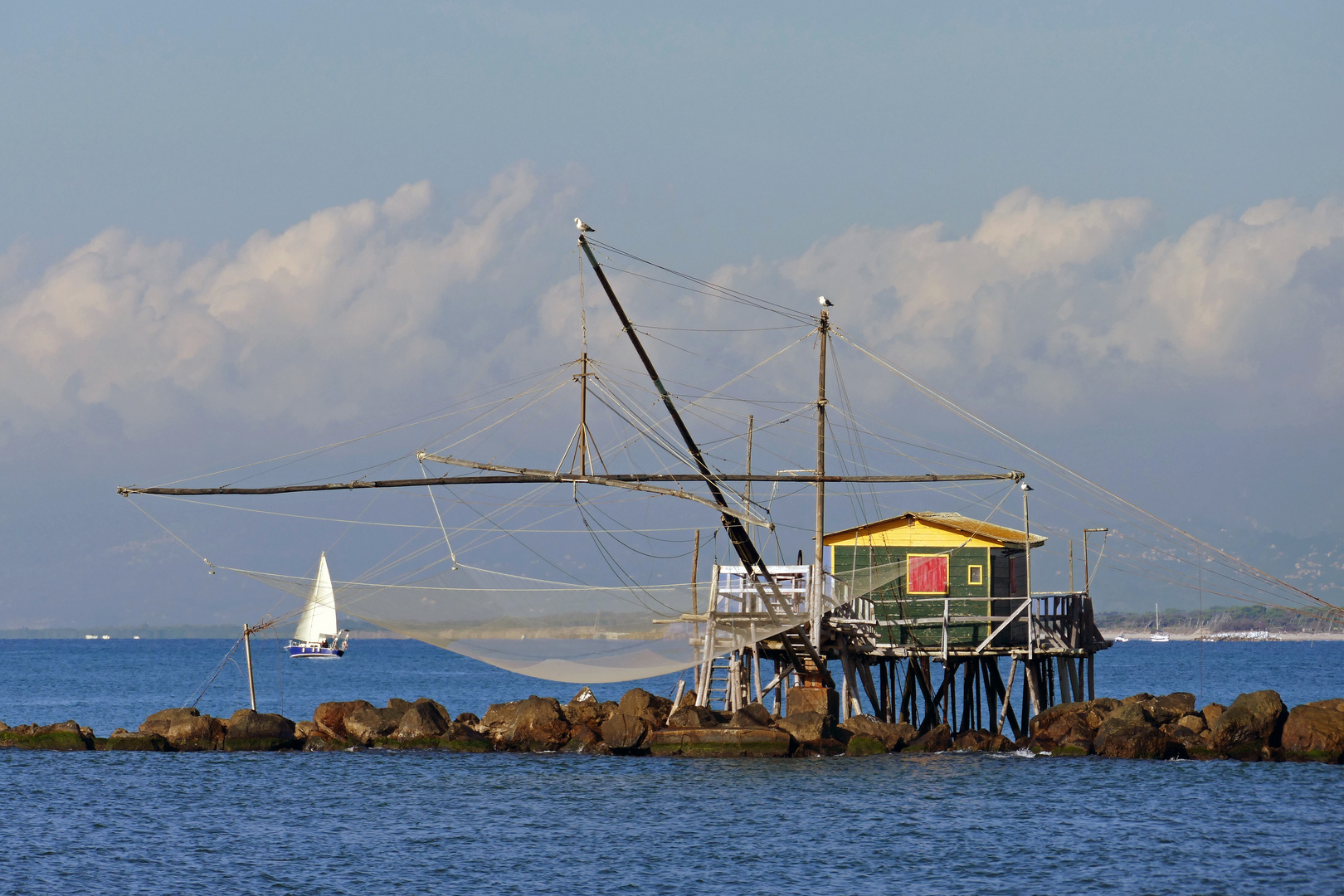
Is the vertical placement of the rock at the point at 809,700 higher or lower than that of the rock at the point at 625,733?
higher

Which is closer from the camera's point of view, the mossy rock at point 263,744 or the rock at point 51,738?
the mossy rock at point 263,744

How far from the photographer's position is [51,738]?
45.3 metres

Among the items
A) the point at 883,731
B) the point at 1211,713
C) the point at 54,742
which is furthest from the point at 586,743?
the point at 54,742

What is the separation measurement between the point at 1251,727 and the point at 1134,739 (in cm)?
272

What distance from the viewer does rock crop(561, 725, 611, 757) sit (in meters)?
40.7

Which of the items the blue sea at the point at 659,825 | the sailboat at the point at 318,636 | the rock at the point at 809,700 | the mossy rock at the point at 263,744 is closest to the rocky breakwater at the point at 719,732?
the mossy rock at the point at 263,744

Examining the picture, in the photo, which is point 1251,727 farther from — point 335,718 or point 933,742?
point 335,718

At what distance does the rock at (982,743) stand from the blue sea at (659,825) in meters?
1.28

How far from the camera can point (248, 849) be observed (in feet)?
96.6

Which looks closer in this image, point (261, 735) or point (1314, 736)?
point (1314, 736)

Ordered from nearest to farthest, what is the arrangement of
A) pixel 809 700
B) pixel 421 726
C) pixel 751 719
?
pixel 751 719 < pixel 809 700 < pixel 421 726

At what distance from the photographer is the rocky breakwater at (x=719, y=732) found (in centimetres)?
3647

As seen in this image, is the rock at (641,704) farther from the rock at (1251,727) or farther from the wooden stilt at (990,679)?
the rock at (1251,727)

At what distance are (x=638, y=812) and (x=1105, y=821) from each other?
957 cm
